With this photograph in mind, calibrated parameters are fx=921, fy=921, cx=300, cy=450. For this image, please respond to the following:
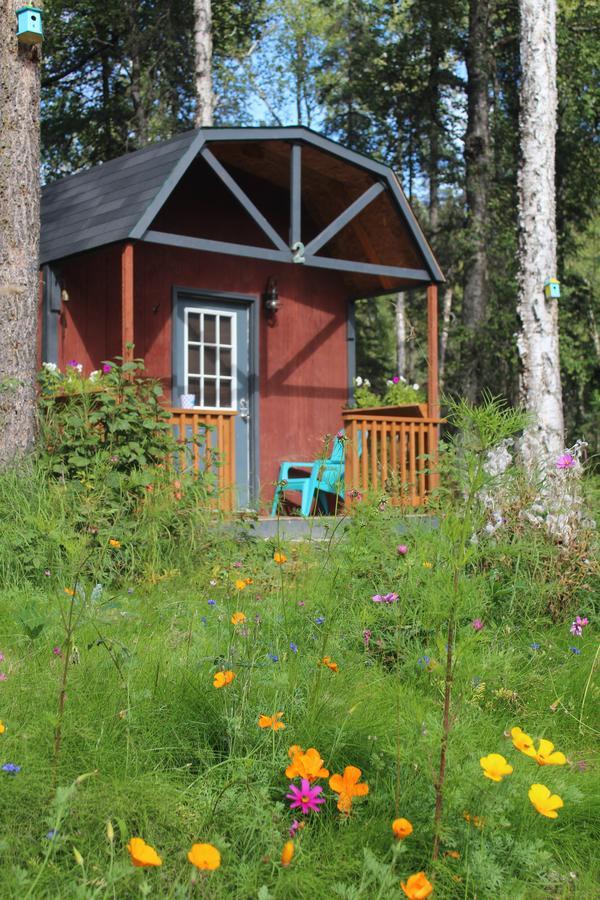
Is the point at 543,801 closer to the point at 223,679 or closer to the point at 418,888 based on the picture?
the point at 418,888

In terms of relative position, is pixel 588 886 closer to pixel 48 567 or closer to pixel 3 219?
pixel 48 567

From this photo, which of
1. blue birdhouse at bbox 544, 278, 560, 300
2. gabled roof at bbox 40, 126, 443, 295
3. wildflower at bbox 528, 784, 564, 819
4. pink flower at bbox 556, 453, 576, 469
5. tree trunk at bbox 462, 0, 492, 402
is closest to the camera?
wildflower at bbox 528, 784, 564, 819

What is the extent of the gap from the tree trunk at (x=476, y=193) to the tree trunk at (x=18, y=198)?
787 cm

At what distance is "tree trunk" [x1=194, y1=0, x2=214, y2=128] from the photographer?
15.0 metres

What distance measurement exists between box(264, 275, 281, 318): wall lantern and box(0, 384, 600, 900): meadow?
6060 mm

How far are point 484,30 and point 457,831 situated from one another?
14750mm

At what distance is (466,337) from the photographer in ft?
43.9

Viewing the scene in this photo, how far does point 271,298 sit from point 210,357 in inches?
38.0

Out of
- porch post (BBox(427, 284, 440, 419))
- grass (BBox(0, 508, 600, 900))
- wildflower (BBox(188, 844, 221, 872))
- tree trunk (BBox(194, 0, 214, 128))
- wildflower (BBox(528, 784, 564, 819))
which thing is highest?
tree trunk (BBox(194, 0, 214, 128))

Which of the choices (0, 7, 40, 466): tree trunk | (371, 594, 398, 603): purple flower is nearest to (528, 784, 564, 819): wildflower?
(371, 594, 398, 603): purple flower

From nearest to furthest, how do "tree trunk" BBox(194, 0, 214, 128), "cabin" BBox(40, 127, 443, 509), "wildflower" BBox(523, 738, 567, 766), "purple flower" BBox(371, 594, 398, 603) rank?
"wildflower" BBox(523, 738, 567, 766)
"purple flower" BBox(371, 594, 398, 603)
"cabin" BBox(40, 127, 443, 509)
"tree trunk" BBox(194, 0, 214, 128)

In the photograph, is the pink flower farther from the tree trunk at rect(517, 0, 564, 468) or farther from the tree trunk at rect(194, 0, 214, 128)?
the tree trunk at rect(194, 0, 214, 128)

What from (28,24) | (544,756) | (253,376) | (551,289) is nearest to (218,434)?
(253,376)

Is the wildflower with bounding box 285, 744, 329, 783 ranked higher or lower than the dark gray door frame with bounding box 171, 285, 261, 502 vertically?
lower
